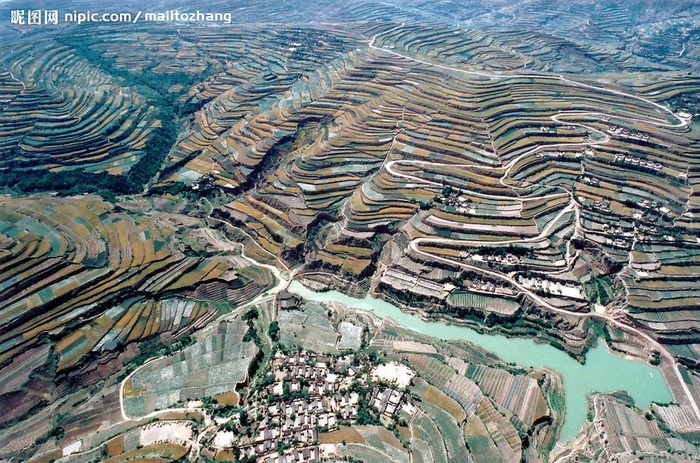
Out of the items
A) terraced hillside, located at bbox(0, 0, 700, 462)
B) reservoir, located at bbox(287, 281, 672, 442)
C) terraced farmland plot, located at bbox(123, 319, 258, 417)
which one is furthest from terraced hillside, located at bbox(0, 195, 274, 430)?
reservoir, located at bbox(287, 281, 672, 442)

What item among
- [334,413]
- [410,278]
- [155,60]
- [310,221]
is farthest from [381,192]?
[155,60]

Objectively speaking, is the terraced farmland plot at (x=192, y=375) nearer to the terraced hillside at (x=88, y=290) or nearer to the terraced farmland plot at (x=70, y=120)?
the terraced hillside at (x=88, y=290)

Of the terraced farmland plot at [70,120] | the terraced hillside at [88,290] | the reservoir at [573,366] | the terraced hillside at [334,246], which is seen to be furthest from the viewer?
the terraced farmland plot at [70,120]

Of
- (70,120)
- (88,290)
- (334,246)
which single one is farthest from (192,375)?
(70,120)

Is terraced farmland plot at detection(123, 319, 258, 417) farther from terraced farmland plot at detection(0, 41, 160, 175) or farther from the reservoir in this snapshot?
terraced farmland plot at detection(0, 41, 160, 175)

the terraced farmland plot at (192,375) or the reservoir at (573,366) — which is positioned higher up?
the reservoir at (573,366)

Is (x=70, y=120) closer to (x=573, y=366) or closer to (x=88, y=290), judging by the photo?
(x=88, y=290)

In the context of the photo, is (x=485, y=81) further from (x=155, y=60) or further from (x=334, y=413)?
(x=155, y=60)

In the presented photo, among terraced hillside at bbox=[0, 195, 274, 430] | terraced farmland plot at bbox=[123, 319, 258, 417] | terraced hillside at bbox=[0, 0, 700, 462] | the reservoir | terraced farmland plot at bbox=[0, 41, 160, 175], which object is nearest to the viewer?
terraced hillside at bbox=[0, 0, 700, 462]

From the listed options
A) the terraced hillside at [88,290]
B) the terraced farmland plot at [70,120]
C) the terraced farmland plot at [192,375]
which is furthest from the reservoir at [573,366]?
the terraced farmland plot at [70,120]
